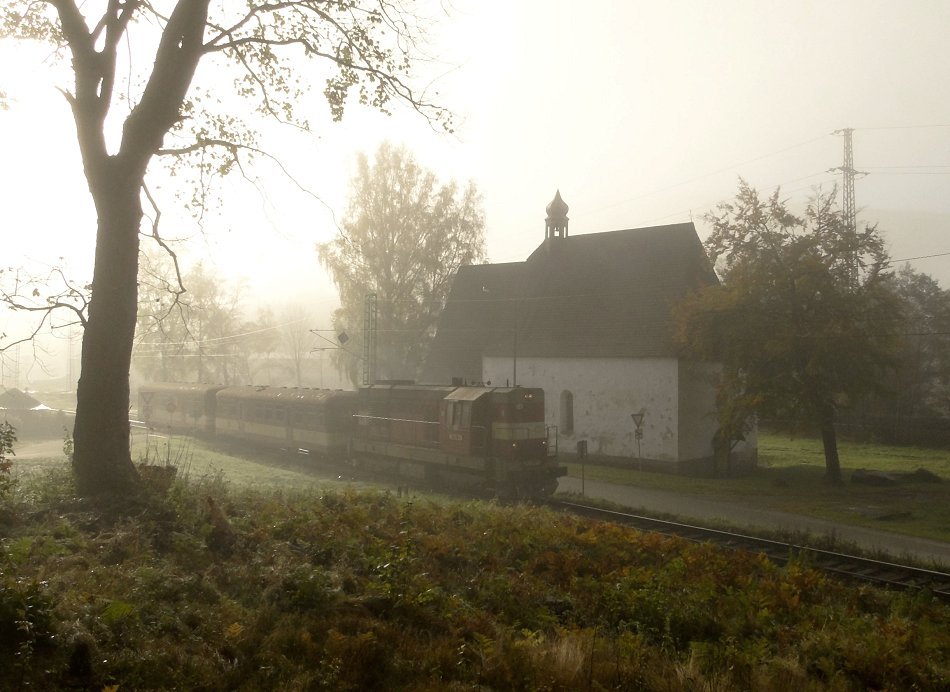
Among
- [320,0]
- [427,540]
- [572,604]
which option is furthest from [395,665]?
[320,0]

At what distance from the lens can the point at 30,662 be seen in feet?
17.7

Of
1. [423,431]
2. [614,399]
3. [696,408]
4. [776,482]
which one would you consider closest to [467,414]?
[423,431]

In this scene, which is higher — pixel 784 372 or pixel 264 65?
pixel 264 65

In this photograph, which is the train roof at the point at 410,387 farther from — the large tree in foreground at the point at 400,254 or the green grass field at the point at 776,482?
the large tree in foreground at the point at 400,254

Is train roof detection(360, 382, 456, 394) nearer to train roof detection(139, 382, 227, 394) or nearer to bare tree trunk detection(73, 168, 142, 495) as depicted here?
bare tree trunk detection(73, 168, 142, 495)

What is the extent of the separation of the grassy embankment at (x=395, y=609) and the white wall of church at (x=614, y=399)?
707 inches

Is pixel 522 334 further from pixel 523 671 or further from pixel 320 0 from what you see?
pixel 523 671

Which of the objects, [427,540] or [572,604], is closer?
[572,604]

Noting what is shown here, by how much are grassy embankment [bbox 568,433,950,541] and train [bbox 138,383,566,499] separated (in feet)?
Answer: 17.3

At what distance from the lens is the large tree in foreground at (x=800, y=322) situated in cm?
2511

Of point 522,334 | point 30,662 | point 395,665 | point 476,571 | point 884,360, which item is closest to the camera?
point 30,662

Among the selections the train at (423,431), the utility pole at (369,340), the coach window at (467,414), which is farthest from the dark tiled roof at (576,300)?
the coach window at (467,414)

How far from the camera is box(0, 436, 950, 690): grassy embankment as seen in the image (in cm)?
598

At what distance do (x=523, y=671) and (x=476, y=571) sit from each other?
372 cm
